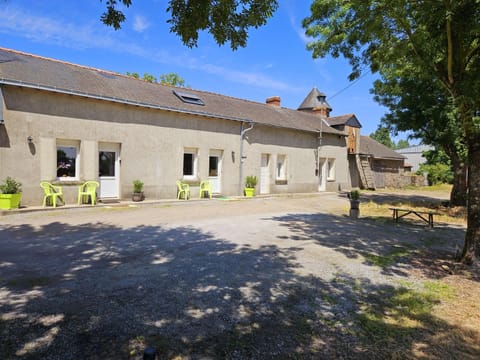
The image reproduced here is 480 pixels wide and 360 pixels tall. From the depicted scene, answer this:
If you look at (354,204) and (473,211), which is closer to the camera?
(473,211)

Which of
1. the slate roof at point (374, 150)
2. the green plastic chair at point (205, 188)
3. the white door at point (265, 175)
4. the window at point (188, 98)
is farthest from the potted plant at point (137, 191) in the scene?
the slate roof at point (374, 150)

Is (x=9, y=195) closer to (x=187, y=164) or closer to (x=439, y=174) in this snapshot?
(x=187, y=164)

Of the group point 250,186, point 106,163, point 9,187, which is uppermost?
point 106,163

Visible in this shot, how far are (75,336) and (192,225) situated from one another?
5784 millimetres

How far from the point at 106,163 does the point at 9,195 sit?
363 centimetres

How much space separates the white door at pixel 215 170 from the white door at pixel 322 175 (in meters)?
8.40

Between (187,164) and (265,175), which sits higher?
(187,164)

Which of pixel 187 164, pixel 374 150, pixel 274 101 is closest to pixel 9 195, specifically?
pixel 187 164

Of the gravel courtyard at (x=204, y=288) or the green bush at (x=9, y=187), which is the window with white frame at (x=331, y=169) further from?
the green bush at (x=9, y=187)

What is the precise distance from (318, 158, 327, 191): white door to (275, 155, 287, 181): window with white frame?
357 cm

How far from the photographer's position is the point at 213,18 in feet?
13.5

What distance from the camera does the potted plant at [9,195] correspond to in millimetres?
9438

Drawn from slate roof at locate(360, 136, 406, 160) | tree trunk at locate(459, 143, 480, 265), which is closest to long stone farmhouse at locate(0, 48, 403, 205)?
slate roof at locate(360, 136, 406, 160)

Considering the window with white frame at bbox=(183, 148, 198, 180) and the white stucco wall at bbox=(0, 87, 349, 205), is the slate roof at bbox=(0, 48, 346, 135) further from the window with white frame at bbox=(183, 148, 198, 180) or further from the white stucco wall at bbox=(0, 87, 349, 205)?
the window with white frame at bbox=(183, 148, 198, 180)
